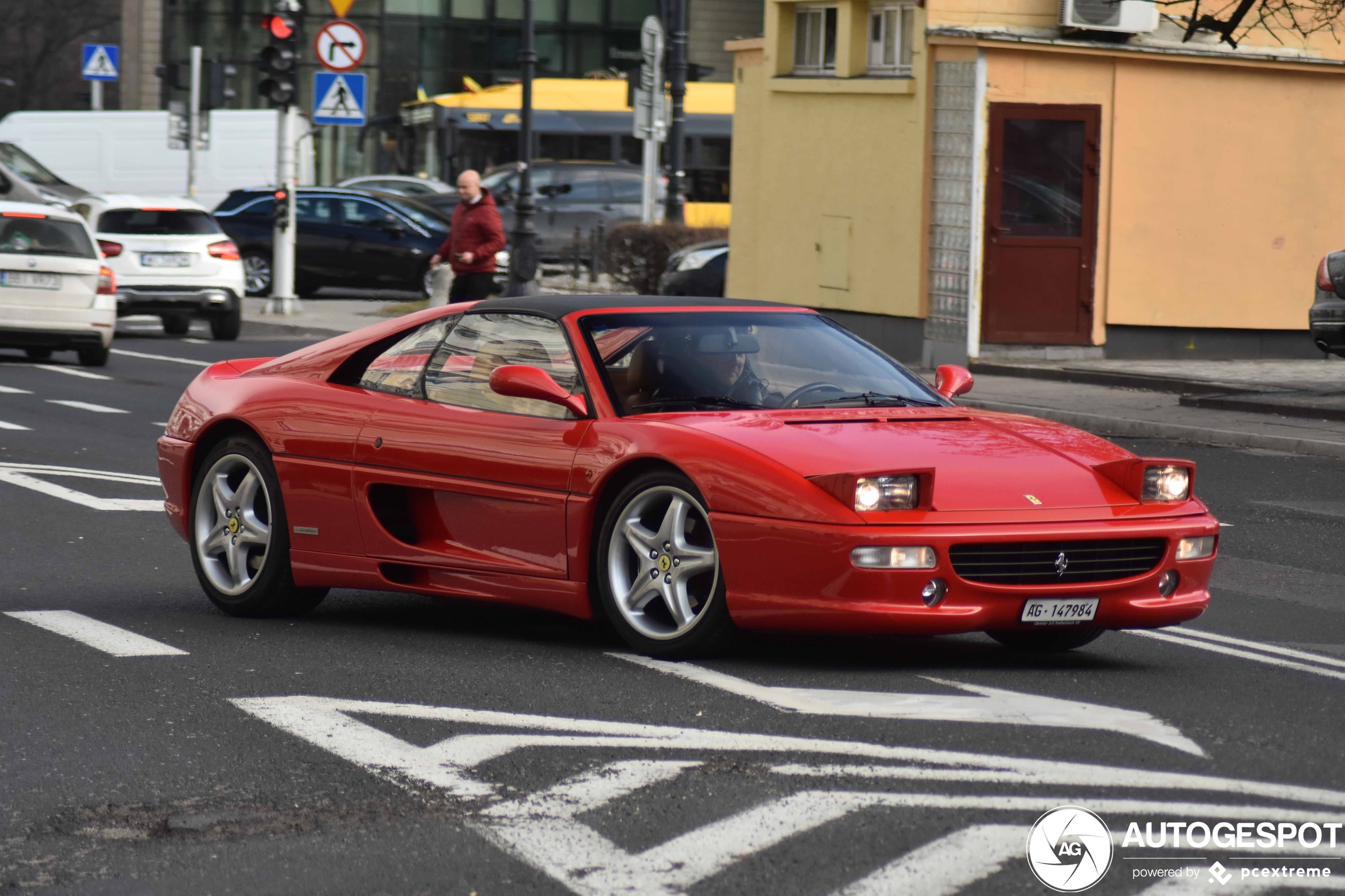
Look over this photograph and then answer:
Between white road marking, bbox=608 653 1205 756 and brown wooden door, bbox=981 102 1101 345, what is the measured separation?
15.3 m

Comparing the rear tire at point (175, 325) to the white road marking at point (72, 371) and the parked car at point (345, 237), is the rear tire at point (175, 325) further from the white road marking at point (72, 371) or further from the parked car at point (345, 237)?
the parked car at point (345, 237)

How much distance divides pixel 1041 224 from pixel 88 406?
9.51m

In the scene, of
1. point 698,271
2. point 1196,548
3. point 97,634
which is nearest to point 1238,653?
point 1196,548

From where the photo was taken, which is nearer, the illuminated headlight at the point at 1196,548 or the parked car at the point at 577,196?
the illuminated headlight at the point at 1196,548

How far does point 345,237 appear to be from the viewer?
32.1 meters

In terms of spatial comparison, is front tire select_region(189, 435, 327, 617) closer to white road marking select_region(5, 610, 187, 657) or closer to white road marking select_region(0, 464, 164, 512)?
white road marking select_region(5, 610, 187, 657)

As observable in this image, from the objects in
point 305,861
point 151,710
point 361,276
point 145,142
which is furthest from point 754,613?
point 145,142

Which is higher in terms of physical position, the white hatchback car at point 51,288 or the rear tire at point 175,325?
the white hatchback car at point 51,288

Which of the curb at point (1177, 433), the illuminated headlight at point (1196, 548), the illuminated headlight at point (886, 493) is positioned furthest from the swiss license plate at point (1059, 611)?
the curb at point (1177, 433)

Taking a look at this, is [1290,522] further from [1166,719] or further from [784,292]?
[784,292]

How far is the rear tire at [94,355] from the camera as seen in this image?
70.6 ft

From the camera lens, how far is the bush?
28406 mm

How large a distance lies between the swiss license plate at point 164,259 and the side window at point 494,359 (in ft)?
58.7

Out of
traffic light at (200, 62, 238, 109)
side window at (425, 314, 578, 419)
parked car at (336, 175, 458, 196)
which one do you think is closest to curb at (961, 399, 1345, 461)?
side window at (425, 314, 578, 419)
